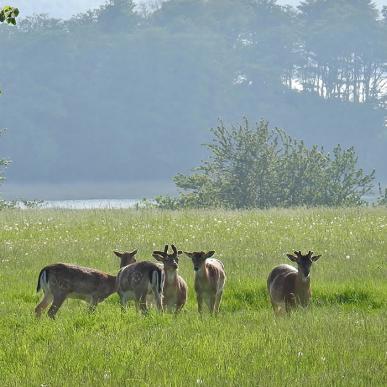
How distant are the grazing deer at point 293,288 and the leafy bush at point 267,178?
29.4 meters

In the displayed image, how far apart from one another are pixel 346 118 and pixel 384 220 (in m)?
102

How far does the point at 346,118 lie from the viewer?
128 m

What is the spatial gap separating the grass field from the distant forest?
99709 mm

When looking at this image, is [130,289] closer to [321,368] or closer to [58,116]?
[321,368]

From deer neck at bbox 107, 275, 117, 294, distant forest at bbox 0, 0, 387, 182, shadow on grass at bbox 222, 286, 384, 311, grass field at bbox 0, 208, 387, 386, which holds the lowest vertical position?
shadow on grass at bbox 222, 286, 384, 311

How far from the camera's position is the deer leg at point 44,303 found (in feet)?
44.1

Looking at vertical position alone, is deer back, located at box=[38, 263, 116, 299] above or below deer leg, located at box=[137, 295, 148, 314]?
above

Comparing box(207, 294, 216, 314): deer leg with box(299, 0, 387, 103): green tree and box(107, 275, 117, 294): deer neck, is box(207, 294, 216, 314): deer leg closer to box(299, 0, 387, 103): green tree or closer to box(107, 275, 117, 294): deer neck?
box(107, 275, 117, 294): deer neck

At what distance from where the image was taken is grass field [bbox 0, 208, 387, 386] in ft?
30.5

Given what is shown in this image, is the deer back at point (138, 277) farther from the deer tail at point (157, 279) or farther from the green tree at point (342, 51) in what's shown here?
the green tree at point (342, 51)

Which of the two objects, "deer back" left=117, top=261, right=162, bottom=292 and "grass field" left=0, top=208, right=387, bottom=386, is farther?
"deer back" left=117, top=261, right=162, bottom=292

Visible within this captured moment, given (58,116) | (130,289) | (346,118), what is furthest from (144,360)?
(346,118)

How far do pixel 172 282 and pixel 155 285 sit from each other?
1.69 feet

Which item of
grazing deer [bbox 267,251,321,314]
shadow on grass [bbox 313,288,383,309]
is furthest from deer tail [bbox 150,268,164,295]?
shadow on grass [bbox 313,288,383,309]
